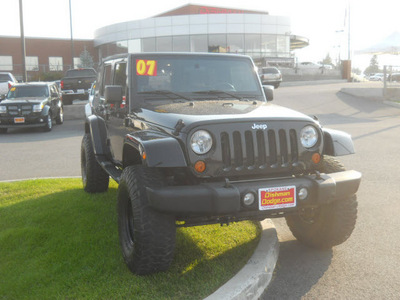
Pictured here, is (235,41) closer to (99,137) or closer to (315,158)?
(99,137)

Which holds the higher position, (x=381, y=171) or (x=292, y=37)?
(x=292, y=37)

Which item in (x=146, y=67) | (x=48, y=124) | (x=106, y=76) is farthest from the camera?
(x=48, y=124)

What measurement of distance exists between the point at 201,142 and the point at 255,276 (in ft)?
3.94

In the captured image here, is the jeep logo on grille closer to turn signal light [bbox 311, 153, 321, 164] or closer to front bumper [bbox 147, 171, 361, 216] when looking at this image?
front bumper [bbox 147, 171, 361, 216]

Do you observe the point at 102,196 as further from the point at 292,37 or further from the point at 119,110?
the point at 292,37

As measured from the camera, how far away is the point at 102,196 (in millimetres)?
6469

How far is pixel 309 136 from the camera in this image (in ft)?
13.5

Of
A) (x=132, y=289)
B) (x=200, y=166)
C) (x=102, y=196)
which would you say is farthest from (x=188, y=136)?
(x=102, y=196)

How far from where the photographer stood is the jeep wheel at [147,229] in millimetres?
3656

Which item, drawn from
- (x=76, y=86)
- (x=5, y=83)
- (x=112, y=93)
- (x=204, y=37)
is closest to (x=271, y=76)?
(x=204, y=37)

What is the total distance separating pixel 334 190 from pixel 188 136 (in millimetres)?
1321

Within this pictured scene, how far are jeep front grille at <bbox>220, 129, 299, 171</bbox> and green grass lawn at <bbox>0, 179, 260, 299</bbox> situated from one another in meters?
0.98

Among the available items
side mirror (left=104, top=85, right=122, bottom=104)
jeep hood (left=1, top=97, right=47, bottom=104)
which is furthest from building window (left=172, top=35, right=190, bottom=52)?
side mirror (left=104, top=85, right=122, bottom=104)

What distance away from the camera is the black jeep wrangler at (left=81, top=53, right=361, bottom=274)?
3648mm
